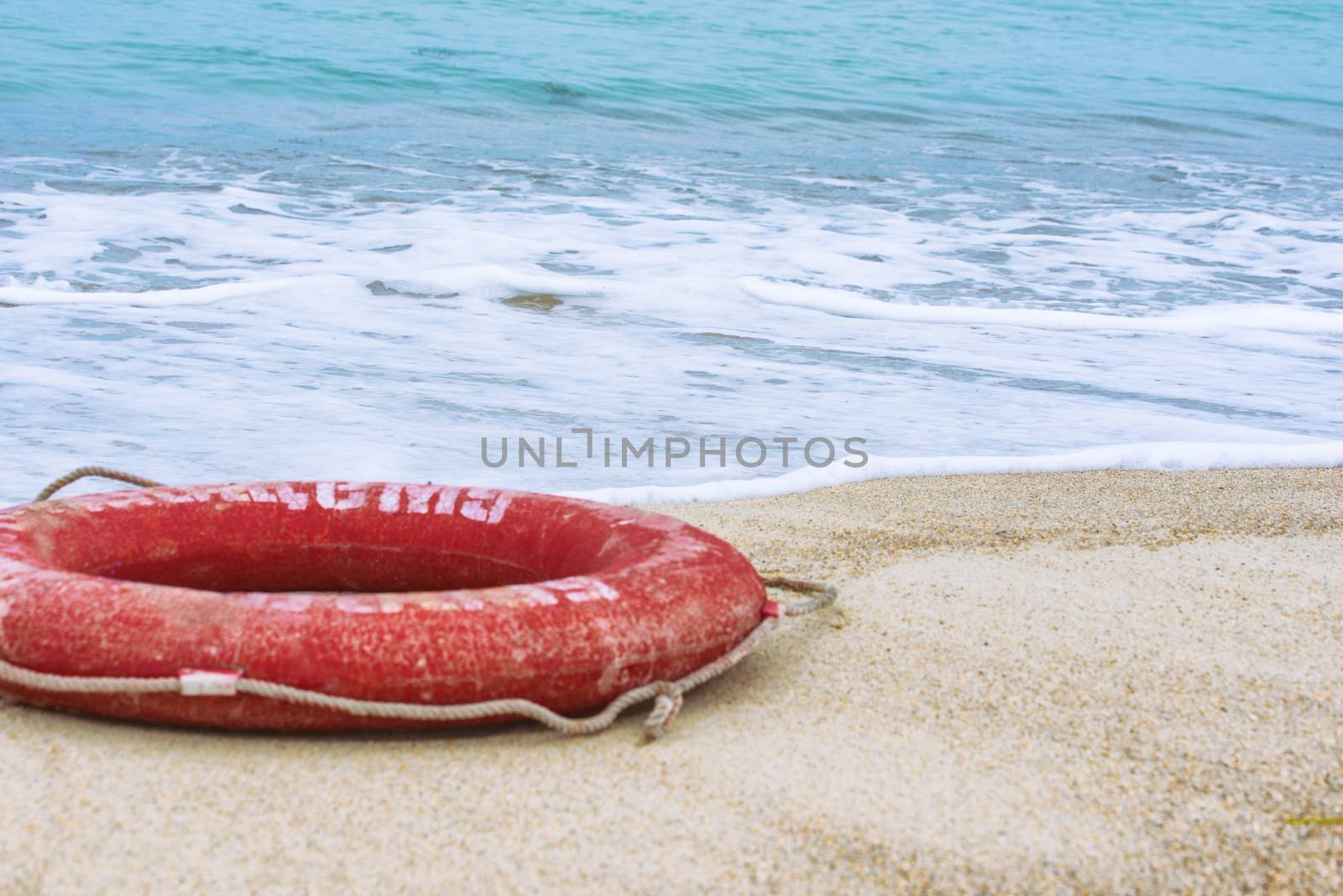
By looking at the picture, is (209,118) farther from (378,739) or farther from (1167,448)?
(378,739)

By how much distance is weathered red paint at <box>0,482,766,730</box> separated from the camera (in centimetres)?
169

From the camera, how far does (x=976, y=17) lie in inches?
810

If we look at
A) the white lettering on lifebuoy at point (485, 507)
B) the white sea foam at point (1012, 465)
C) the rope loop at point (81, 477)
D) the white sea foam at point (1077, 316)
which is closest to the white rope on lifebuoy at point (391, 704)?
the white lettering on lifebuoy at point (485, 507)

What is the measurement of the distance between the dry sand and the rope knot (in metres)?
0.02

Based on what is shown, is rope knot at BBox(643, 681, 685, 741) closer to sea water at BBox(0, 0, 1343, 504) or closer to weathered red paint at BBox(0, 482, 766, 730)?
weathered red paint at BBox(0, 482, 766, 730)

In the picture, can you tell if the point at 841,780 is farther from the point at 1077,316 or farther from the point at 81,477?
the point at 1077,316

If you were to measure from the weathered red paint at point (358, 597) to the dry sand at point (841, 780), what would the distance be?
93 millimetres

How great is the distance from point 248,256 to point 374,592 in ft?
14.8

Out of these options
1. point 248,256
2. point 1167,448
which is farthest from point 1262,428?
point 248,256

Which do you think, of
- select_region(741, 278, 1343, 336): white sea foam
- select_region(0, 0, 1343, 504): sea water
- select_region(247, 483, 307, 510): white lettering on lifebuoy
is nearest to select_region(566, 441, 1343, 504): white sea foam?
select_region(0, 0, 1343, 504): sea water

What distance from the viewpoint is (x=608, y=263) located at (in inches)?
259

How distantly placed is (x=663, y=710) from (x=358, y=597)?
45 cm

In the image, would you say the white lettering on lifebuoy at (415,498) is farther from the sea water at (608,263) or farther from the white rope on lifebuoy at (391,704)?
the sea water at (608,263)

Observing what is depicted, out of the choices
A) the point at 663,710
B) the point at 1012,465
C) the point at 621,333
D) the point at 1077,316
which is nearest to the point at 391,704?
the point at 663,710
